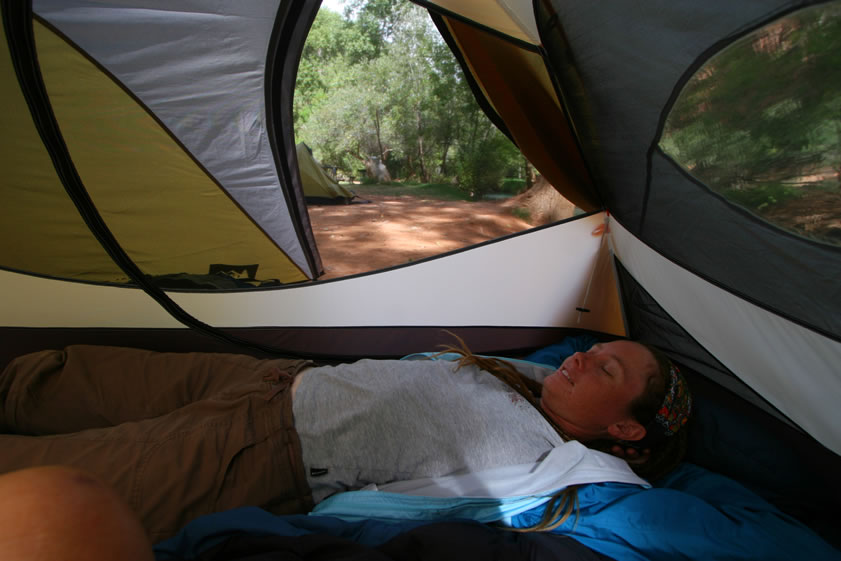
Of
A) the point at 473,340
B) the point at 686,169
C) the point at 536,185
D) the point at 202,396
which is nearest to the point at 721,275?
the point at 686,169

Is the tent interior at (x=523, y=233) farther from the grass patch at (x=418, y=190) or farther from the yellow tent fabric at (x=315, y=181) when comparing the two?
the grass patch at (x=418, y=190)

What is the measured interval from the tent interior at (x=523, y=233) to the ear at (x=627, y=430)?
303 millimetres

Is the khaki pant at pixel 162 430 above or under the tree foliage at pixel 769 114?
under

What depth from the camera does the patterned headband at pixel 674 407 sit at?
3.65 ft

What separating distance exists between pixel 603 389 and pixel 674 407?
8.3 inches

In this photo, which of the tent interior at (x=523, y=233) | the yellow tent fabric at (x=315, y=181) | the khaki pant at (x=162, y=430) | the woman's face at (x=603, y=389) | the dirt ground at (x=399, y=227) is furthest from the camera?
the yellow tent fabric at (x=315, y=181)

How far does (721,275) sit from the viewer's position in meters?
1.12

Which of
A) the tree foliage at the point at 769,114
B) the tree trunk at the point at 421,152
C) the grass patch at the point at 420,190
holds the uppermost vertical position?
the tree trunk at the point at 421,152

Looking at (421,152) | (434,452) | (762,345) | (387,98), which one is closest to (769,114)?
(762,345)

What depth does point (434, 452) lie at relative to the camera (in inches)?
39.6

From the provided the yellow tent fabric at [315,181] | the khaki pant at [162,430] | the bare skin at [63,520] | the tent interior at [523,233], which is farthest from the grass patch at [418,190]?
the bare skin at [63,520]

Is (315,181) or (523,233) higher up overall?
(315,181)

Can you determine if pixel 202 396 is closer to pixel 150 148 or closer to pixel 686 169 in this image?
pixel 150 148

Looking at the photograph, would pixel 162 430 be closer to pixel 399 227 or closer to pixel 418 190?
pixel 399 227
